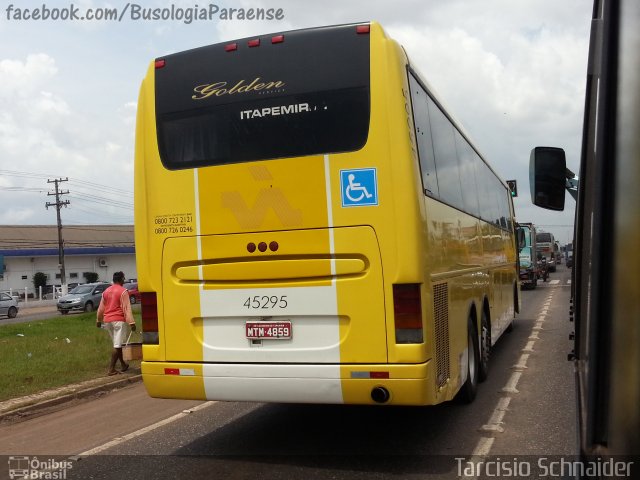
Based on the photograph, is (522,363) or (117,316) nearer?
Result: (522,363)

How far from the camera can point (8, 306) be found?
35781 millimetres

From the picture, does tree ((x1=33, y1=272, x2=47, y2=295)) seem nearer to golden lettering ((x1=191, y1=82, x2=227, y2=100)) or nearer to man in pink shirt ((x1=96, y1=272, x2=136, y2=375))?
man in pink shirt ((x1=96, y1=272, x2=136, y2=375))

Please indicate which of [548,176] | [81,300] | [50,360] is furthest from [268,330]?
[81,300]

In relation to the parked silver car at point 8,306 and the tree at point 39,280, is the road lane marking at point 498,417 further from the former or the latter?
the tree at point 39,280

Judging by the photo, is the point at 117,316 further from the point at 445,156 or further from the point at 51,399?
the point at 445,156

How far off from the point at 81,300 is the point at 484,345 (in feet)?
103

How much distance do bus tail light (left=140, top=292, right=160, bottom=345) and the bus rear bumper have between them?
0.76 ft

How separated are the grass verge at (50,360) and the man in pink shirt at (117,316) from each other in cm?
49

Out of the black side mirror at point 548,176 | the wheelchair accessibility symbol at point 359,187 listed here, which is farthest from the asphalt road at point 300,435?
the wheelchair accessibility symbol at point 359,187

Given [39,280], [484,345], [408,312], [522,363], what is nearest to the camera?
[408,312]

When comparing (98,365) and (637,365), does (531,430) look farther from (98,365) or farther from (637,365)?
(98,365)

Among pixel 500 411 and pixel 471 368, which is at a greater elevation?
pixel 471 368

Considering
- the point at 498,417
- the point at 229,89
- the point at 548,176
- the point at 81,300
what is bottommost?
the point at 81,300

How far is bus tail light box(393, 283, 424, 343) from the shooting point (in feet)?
16.8
